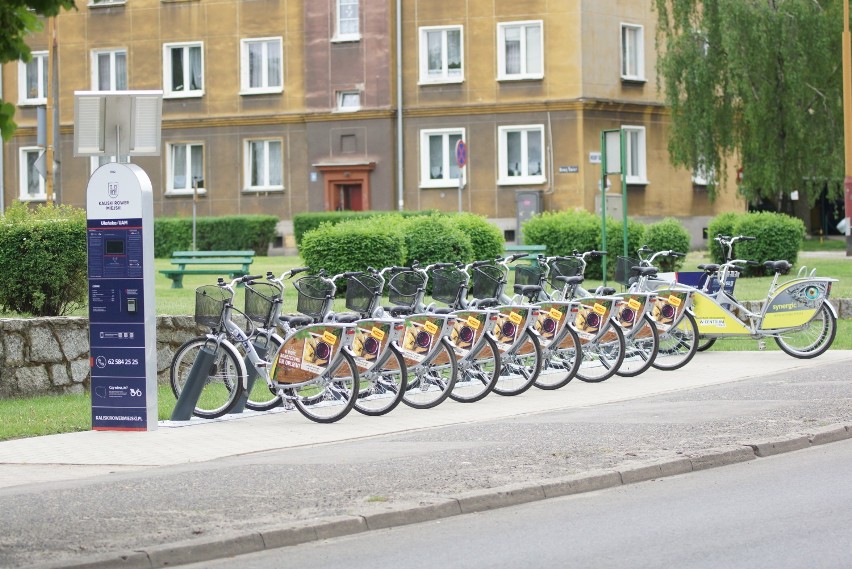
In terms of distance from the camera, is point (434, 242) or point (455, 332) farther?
point (434, 242)

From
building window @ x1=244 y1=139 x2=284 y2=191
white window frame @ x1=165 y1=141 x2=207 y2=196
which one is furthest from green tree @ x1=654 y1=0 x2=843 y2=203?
white window frame @ x1=165 y1=141 x2=207 y2=196

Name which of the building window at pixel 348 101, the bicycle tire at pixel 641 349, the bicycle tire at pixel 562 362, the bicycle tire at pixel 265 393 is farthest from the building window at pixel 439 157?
the bicycle tire at pixel 265 393

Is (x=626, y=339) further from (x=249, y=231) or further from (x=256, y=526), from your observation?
(x=249, y=231)

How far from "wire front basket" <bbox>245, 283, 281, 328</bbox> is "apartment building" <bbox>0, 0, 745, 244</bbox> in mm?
28353

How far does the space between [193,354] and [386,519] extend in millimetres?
5645

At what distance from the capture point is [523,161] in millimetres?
43469

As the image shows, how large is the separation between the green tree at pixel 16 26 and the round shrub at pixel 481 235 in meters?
17.6

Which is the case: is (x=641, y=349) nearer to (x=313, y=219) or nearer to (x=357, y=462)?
(x=357, y=462)

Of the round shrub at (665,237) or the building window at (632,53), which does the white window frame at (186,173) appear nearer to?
the building window at (632,53)

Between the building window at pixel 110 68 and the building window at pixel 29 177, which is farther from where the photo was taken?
the building window at pixel 29 177

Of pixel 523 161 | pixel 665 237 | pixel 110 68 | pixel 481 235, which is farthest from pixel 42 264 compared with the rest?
pixel 110 68

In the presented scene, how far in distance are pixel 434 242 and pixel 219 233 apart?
20.4 m

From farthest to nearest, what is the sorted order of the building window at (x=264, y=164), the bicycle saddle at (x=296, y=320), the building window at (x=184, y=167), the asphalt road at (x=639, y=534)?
the building window at (x=184, y=167) < the building window at (x=264, y=164) < the bicycle saddle at (x=296, y=320) < the asphalt road at (x=639, y=534)

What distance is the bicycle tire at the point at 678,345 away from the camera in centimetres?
1664
